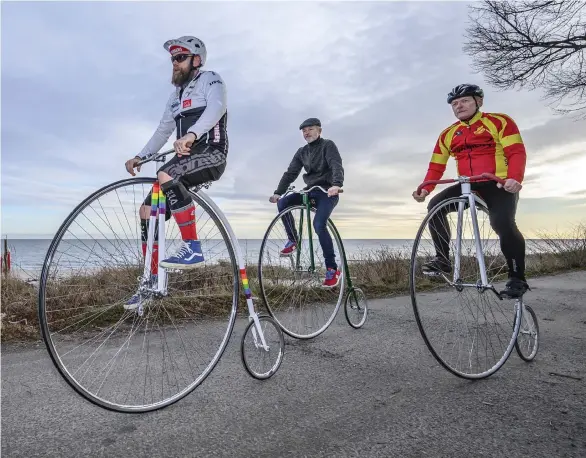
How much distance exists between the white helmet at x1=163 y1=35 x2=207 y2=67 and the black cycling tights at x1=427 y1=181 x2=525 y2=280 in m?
1.90

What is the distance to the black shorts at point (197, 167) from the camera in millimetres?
2537

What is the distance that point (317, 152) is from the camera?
191 inches

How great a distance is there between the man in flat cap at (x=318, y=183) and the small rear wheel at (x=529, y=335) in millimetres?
1728

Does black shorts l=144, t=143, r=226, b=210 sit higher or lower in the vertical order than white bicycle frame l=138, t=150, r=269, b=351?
higher

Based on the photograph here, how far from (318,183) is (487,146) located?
6.24 feet

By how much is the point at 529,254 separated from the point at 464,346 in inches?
414

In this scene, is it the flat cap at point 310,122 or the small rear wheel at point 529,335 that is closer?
the small rear wheel at point 529,335

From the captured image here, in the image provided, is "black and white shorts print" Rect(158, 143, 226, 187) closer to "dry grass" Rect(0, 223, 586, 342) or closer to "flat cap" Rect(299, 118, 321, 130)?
"dry grass" Rect(0, 223, 586, 342)

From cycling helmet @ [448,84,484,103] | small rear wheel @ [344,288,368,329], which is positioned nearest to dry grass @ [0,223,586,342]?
small rear wheel @ [344,288,368,329]

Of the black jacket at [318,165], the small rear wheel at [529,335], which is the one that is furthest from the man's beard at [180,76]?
the small rear wheel at [529,335]

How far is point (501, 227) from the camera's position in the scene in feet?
10.2

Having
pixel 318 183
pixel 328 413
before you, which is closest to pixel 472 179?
pixel 328 413

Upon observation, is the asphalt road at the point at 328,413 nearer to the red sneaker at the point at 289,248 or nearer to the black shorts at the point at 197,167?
the black shorts at the point at 197,167

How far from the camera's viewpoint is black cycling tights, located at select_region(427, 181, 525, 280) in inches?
123
